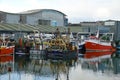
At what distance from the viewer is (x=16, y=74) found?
25219 mm

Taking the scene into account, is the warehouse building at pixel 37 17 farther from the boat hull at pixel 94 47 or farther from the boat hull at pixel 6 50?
the boat hull at pixel 6 50

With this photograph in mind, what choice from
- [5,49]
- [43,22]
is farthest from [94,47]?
[43,22]

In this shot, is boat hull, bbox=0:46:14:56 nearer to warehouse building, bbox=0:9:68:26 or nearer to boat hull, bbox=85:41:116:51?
boat hull, bbox=85:41:116:51

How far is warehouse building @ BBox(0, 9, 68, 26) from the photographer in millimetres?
77562

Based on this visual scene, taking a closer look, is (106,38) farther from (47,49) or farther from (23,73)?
(23,73)

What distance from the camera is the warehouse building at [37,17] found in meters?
77.6

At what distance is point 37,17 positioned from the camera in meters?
85.0

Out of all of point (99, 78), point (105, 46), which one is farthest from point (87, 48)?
point (99, 78)

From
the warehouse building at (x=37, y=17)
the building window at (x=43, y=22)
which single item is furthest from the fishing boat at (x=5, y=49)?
the building window at (x=43, y=22)

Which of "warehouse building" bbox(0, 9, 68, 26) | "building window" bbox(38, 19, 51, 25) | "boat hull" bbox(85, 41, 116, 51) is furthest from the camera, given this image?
"building window" bbox(38, 19, 51, 25)

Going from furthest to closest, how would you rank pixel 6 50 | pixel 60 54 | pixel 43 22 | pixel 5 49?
pixel 43 22 < pixel 6 50 < pixel 5 49 < pixel 60 54

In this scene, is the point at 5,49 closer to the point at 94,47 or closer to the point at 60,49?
the point at 60,49

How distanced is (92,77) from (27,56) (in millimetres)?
17313

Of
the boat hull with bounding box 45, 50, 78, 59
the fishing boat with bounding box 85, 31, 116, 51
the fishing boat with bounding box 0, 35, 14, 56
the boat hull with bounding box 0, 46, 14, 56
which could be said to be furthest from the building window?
the boat hull with bounding box 45, 50, 78, 59
